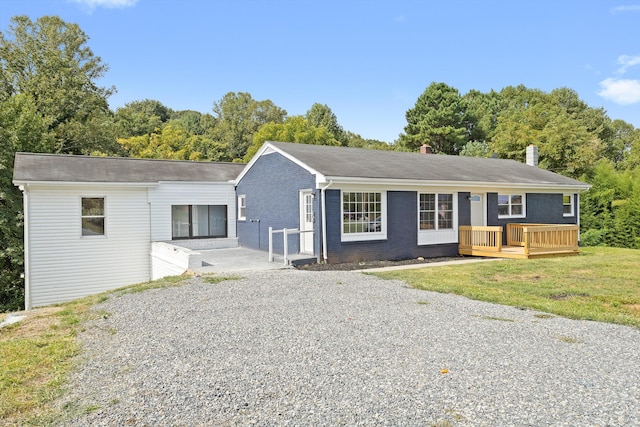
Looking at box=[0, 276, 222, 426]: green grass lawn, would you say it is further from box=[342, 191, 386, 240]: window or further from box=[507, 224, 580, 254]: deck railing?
box=[507, 224, 580, 254]: deck railing

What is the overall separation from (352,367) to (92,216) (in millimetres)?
13704

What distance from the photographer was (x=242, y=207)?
61.5ft

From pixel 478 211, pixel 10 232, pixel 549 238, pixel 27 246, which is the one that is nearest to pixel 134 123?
pixel 10 232

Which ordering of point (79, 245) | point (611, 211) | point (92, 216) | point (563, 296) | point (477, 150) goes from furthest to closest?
point (477, 150) → point (611, 211) → point (92, 216) → point (79, 245) → point (563, 296)

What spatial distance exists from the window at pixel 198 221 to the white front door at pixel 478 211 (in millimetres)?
10052

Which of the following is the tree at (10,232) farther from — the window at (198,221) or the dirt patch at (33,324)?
the dirt patch at (33,324)

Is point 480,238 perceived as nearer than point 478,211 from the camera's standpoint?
Yes

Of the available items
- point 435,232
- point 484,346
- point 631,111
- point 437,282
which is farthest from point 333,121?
point 484,346

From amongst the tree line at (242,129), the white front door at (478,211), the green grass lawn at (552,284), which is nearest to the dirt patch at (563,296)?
the green grass lawn at (552,284)

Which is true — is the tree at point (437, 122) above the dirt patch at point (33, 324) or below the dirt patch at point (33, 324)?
above

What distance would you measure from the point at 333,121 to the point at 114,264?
4023cm

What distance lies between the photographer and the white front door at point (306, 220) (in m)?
13.9

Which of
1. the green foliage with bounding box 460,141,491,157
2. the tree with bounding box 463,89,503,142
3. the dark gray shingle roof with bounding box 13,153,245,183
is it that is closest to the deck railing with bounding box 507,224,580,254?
the dark gray shingle roof with bounding box 13,153,245,183

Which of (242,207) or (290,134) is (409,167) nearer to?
(242,207)
